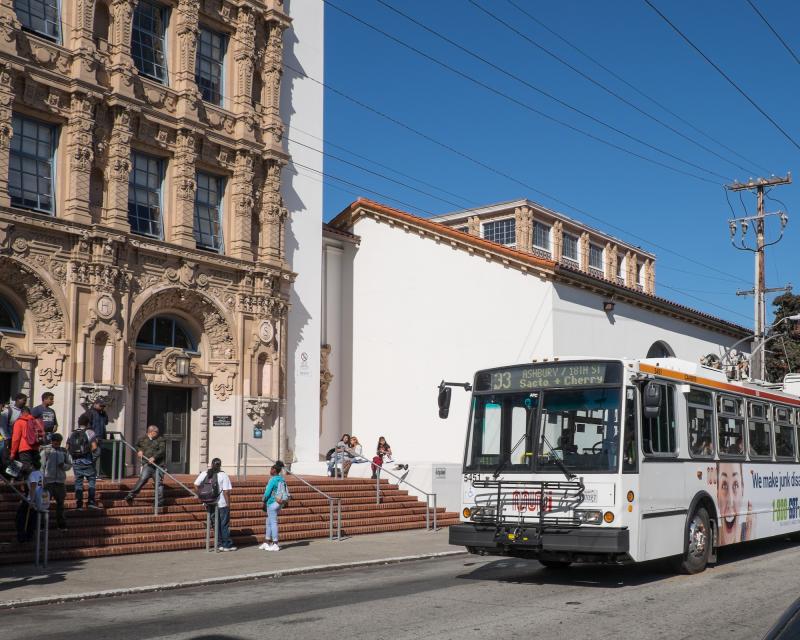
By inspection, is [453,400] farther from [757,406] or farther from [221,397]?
[757,406]

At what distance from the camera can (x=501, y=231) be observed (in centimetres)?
6544

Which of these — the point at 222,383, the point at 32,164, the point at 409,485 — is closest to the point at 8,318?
the point at 32,164

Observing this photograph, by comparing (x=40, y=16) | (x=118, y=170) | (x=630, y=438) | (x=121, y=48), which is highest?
(x=40, y=16)

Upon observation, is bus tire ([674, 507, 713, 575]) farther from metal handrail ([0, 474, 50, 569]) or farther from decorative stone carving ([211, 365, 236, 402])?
decorative stone carving ([211, 365, 236, 402])

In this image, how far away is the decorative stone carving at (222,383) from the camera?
84.1 ft

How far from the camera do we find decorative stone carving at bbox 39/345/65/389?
21.5 metres

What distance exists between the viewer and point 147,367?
24.1 m

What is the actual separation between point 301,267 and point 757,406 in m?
15.2

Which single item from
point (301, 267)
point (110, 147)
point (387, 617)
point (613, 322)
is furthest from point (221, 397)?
point (387, 617)

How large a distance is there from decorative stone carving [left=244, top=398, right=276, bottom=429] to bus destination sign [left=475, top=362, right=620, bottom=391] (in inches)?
521

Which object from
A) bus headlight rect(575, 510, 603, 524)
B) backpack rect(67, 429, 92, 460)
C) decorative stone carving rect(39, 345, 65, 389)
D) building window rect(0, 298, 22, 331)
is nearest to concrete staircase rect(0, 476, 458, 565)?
backpack rect(67, 429, 92, 460)

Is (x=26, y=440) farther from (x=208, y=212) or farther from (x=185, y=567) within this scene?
(x=208, y=212)

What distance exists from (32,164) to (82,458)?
7.65m

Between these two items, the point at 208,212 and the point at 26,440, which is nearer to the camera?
the point at 26,440
